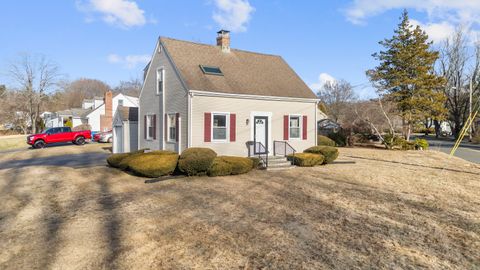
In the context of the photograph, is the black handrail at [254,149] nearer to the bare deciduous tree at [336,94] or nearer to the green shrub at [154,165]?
the green shrub at [154,165]

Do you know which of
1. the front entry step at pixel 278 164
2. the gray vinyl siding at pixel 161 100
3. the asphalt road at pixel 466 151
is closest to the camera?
the front entry step at pixel 278 164

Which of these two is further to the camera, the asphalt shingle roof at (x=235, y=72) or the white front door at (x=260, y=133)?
the white front door at (x=260, y=133)

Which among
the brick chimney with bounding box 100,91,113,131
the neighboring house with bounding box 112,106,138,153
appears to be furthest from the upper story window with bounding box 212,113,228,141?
the brick chimney with bounding box 100,91,113,131

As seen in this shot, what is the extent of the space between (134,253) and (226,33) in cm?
1638

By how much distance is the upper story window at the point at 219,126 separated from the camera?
51.6 ft

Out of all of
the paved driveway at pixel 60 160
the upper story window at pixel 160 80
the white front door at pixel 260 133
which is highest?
the upper story window at pixel 160 80

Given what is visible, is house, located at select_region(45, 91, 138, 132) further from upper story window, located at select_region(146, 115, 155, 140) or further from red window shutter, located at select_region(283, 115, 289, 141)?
red window shutter, located at select_region(283, 115, 289, 141)

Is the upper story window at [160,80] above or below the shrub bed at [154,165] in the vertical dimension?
above

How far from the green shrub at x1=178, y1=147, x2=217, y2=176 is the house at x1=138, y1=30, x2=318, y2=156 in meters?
2.22

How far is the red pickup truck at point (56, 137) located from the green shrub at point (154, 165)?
71.6ft

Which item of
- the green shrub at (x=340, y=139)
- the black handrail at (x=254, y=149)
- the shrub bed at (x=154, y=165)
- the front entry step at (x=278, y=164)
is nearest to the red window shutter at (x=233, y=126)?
the black handrail at (x=254, y=149)

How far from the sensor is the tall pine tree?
90.7 feet

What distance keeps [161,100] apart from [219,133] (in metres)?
4.30

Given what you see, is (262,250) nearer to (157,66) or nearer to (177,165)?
(177,165)
